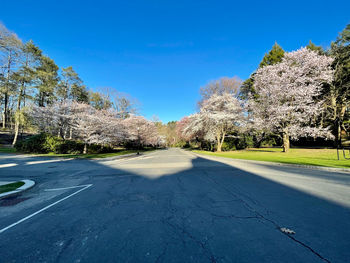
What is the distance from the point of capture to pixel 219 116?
22.6m

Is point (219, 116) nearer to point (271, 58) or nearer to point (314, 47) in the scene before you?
point (271, 58)

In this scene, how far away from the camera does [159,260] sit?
1.92 meters

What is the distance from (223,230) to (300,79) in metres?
21.7

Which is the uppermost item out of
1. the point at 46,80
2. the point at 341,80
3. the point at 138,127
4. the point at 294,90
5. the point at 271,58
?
the point at 271,58

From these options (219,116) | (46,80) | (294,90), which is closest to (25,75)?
(46,80)

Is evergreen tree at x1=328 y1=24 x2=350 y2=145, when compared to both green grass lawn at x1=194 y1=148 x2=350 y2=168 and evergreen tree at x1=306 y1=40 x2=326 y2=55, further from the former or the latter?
green grass lawn at x1=194 y1=148 x2=350 y2=168

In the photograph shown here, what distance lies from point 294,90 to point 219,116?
957 centimetres

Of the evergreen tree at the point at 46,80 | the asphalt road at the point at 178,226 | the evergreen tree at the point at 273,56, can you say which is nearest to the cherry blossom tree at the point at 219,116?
the evergreen tree at the point at 273,56

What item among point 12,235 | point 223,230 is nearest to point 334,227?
point 223,230

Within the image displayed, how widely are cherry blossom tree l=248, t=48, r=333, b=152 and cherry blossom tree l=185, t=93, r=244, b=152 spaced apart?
4723 mm

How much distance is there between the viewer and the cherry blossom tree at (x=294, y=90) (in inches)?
664

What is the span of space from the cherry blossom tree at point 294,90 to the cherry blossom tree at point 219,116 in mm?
4723

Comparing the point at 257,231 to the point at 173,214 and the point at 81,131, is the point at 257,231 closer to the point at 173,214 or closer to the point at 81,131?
the point at 173,214

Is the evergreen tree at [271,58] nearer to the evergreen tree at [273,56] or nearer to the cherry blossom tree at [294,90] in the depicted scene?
the evergreen tree at [273,56]
